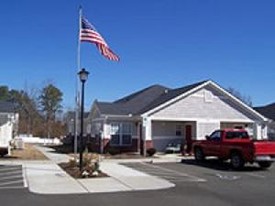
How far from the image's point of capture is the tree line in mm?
77550

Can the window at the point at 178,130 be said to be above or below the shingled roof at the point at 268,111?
below

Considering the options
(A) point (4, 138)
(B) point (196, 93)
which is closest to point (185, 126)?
(B) point (196, 93)

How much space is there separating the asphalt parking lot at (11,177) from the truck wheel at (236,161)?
A: 1071 centimetres

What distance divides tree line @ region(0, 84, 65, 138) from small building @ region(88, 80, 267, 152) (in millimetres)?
34681

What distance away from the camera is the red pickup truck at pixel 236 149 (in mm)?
25000

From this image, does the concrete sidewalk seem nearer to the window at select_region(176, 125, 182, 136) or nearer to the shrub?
the shrub

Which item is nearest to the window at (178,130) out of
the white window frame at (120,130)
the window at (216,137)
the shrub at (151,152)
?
the white window frame at (120,130)

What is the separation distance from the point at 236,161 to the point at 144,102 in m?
17.8

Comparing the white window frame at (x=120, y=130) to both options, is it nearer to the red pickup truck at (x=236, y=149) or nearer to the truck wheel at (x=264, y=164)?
the red pickup truck at (x=236, y=149)

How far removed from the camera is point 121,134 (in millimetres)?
37875

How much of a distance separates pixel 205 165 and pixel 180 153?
30.0 feet

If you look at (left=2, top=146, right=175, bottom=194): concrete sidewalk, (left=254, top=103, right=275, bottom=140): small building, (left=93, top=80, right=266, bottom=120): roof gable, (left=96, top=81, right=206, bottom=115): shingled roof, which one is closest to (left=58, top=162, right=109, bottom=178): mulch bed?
(left=2, top=146, right=175, bottom=194): concrete sidewalk

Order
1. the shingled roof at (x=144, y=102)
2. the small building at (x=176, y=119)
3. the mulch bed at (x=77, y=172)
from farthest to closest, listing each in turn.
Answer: the shingled roof at (x=144, y=102) → the small building at (x=176, y=119) → the mulch bed at (x=77, y=172)

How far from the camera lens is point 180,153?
121 feet
